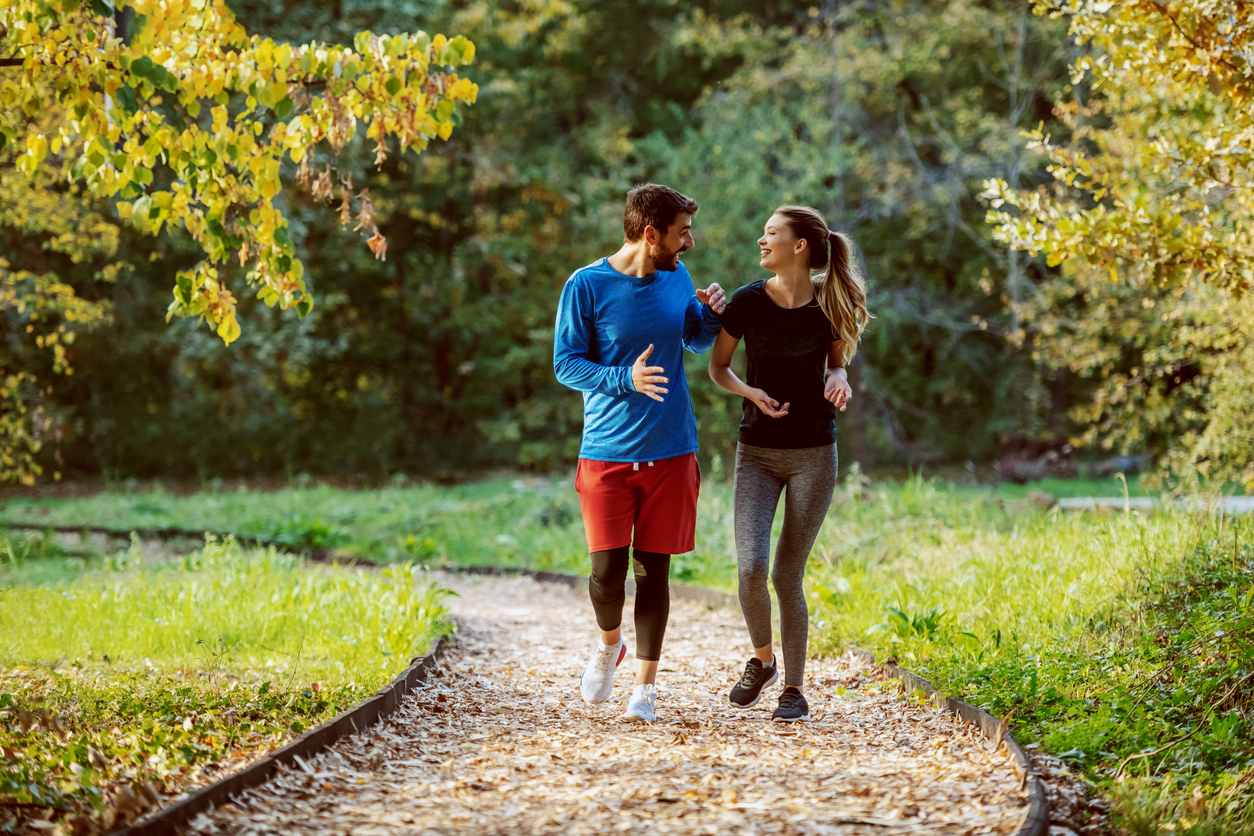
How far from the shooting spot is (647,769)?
11.3 feet

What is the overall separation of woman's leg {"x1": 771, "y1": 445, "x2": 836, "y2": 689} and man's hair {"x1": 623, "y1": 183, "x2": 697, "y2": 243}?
101 centimetres

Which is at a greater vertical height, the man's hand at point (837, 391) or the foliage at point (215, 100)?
the foliage at point (215, 100)

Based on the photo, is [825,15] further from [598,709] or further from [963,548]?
[598,709]

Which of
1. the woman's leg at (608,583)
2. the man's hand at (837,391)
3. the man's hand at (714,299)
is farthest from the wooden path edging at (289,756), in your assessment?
the man's hand at (837,391)

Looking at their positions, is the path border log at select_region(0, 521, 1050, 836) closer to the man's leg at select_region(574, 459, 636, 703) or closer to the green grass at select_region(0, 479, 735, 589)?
the man's leg at select_region(574, 459, 636, 703)

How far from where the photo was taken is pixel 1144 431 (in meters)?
12.6

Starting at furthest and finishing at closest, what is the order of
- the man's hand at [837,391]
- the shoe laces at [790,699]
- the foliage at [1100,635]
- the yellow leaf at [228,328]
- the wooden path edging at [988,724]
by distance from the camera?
the yellow leaf at [228,328] < the shoe laces at [790,699] < the man's hand at [837,391] < the foliage at [1100,635] < the wooden path edging at [988,724]

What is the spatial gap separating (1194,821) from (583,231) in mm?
17200


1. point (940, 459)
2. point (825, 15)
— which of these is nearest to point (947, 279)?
point (940, 459)

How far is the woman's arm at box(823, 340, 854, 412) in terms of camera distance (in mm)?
3973

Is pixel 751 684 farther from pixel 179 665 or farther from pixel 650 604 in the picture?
pixel 179 665

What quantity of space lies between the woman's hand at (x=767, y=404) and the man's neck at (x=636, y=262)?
608 millimetres

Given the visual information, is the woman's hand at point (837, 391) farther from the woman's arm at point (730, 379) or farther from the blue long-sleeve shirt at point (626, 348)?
the blue long-sleeve shirt at point (626, 348)

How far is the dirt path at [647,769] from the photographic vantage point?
2.93 m
